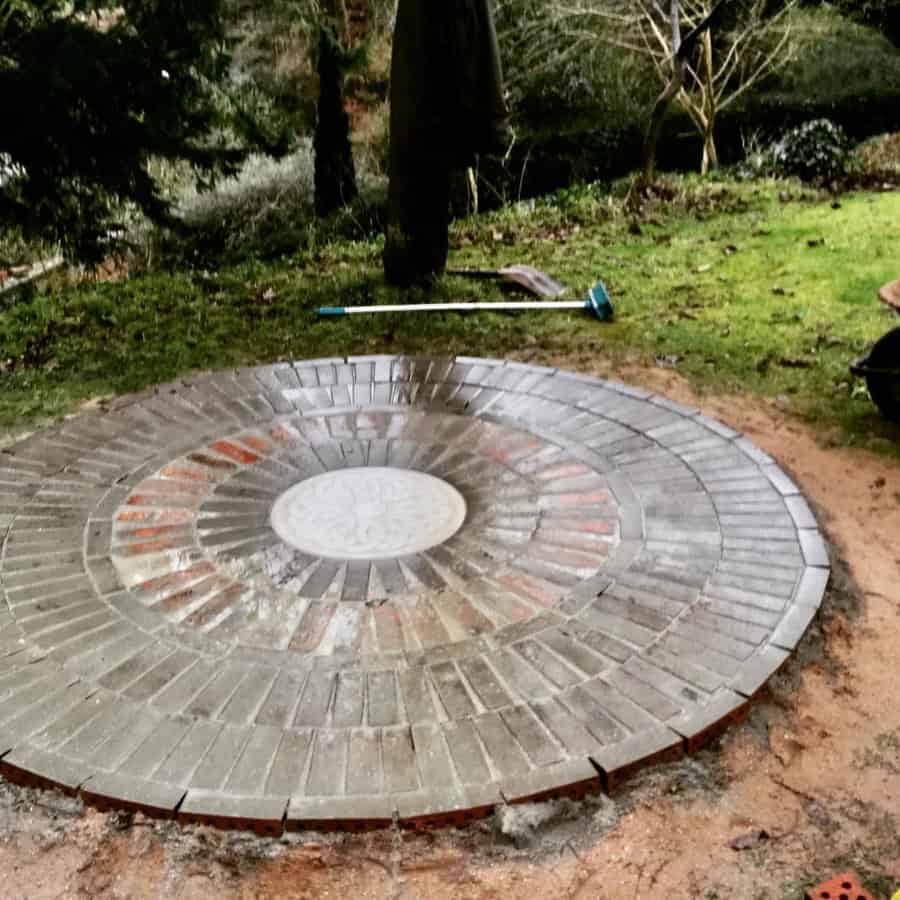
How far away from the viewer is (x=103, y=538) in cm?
288

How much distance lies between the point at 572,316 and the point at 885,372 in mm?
1882

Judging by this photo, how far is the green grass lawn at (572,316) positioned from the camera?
4410mm

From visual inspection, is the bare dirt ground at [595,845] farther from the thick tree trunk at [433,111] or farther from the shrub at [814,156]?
the shrub at [814,156]

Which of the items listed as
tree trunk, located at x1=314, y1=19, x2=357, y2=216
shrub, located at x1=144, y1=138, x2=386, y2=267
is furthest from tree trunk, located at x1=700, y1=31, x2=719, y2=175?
tree trunk, located at x1=314, y1=19, x2=357, y2=216

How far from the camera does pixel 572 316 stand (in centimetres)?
518

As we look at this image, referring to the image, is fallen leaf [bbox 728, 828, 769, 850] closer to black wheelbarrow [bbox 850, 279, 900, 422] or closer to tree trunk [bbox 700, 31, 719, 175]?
black wheelbarrow [bbox 850, 279, 900, 422]

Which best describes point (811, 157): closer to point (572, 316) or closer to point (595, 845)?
point (572, 316)

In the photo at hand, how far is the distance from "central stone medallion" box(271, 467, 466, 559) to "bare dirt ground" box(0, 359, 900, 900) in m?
1.01

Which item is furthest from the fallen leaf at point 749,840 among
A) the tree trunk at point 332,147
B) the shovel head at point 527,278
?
the tree trunk at point 332,147

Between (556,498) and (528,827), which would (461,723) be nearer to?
(528,827)

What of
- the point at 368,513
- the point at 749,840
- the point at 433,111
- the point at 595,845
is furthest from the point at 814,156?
the point at 595,845

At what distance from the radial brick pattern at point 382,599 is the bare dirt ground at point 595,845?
0.18 feet

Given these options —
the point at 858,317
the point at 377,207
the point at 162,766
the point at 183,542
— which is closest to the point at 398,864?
the point at 162,766

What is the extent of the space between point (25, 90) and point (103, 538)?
2.84m
